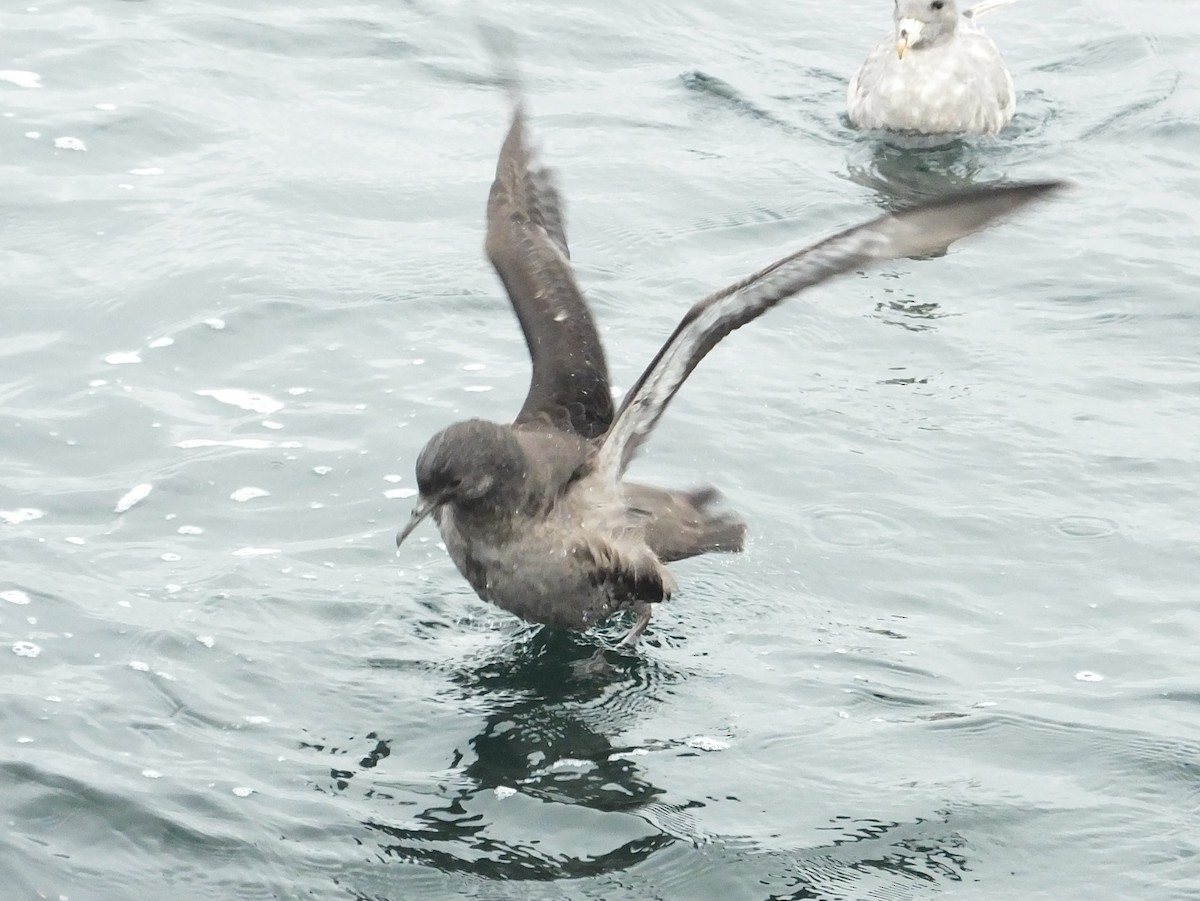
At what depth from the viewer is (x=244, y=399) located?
26.3 ft

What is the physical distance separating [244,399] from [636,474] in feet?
5.82

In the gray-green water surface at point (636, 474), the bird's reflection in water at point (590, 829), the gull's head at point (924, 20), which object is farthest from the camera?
the gull's head at point (924, 20)

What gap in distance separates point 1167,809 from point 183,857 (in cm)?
296

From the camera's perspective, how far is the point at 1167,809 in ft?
18.4

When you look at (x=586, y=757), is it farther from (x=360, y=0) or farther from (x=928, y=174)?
(x=360, y=0)

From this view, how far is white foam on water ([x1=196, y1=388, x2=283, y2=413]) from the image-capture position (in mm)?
7965

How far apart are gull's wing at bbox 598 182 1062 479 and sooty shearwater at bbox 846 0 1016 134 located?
19.6 feet

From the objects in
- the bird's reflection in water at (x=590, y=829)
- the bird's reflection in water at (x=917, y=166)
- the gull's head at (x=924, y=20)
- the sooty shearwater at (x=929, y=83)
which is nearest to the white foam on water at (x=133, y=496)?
the bird's reflection in water at (x=590, y=829)

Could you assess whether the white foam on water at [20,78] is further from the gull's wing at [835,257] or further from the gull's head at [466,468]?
the gull's wing at [835,257]

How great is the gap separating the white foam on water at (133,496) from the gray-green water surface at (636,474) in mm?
12

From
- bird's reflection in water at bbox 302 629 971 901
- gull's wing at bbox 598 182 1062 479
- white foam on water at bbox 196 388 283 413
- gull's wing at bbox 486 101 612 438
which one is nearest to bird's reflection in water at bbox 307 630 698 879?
bird's reflection in water at bbox 302 629 971 901

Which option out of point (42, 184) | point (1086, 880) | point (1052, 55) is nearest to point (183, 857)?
point (1086, 880)

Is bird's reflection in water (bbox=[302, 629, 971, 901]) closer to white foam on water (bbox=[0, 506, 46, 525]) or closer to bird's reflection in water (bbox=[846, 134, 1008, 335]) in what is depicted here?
white foam on water (bbox=[0, 506, 46, 525])

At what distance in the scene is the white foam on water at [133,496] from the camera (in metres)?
7.11
